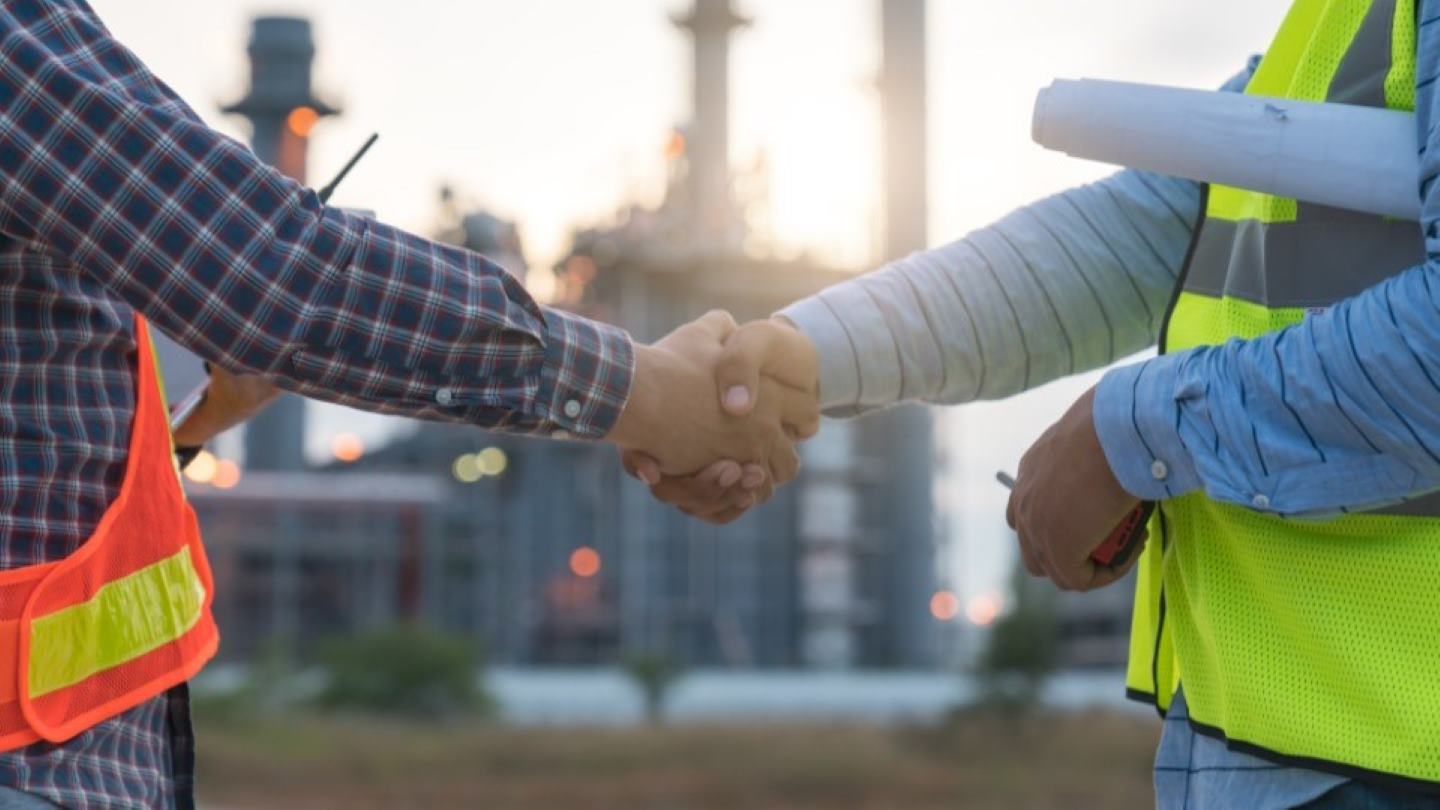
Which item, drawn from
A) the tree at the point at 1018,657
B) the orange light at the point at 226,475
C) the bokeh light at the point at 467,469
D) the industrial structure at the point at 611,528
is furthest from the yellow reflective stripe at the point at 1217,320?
the bokeh light at the point at 467,469

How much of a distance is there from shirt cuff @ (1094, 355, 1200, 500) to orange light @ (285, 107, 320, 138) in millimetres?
36861

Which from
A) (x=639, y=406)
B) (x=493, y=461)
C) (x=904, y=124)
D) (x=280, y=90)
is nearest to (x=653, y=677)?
(x=493, y=461)

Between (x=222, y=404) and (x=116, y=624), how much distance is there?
68 centimetres

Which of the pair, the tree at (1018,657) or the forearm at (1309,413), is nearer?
the forearm at (1309,413)

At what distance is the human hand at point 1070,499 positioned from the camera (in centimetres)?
179

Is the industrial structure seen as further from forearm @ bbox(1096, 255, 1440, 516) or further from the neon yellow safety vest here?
forearm @ bbox(1096, 255, 1440, 516)

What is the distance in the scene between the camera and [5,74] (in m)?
1.70

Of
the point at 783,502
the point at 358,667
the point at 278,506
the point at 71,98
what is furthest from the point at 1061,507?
the point at 783,502

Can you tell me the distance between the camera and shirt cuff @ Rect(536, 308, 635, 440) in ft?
→ 7.02

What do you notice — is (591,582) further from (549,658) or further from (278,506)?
(278,506)

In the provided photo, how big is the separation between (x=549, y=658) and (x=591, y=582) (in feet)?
5.74

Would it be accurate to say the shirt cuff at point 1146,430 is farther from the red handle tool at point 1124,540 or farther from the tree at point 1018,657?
the tree at point 1018,657

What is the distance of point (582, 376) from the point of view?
7.19ft

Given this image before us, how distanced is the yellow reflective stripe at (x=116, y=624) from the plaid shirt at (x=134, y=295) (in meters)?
0.06
